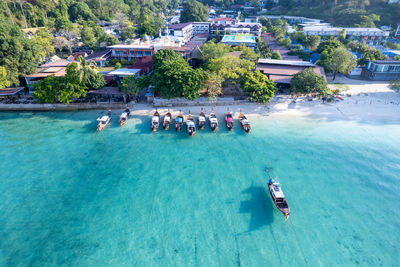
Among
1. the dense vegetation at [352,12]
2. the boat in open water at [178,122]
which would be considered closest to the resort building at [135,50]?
the boat in open water at [178,122]

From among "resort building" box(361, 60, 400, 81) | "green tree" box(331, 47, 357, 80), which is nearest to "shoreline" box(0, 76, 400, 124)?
"green tree" box(331, 47, 357, 80)

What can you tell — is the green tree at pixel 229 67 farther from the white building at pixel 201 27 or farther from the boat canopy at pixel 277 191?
the white building at pixel 201 27

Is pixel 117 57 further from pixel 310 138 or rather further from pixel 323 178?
pixel 323 178

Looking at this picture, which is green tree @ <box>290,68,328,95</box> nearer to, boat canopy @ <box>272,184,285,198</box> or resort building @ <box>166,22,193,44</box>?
boat canopy @ <box>272,184,285,198</box>

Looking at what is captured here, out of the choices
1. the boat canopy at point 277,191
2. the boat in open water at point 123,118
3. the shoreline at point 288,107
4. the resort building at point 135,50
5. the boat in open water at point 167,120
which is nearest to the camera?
the boat canopy at point 277,191

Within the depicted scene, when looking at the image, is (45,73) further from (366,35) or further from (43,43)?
(366,35)

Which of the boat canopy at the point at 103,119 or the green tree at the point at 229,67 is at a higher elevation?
the green tree at the point at 229,67

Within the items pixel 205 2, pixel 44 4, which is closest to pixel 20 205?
pixel 44 4
